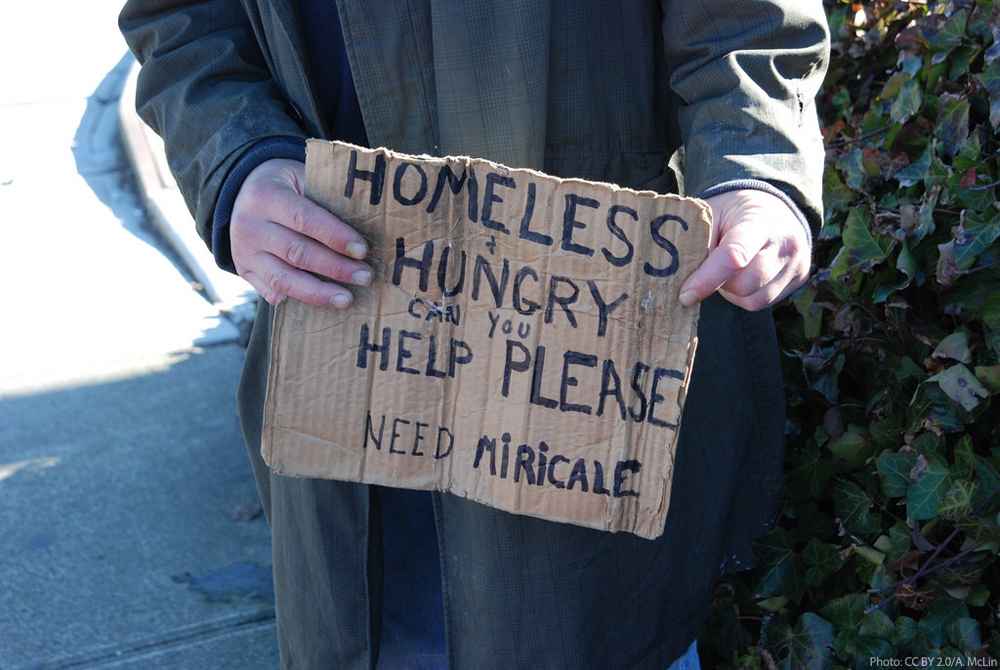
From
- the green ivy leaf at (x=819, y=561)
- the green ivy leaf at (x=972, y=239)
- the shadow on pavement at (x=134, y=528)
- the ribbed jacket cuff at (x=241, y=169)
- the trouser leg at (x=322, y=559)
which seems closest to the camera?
the ribbed jacket cuff at (x=241, y=169)

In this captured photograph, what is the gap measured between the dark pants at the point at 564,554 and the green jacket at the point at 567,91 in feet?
0.94

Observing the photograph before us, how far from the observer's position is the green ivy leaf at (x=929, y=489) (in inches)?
72.9

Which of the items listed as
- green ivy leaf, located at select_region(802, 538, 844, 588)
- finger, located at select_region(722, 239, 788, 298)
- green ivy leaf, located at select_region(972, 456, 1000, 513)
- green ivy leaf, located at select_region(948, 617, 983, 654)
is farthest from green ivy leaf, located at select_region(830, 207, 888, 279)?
finger, located at select_region(722, 239, 788, 298)

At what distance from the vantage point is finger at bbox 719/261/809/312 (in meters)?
1.34

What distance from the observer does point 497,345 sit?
4.59 ft

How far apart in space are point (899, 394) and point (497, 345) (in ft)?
3.14

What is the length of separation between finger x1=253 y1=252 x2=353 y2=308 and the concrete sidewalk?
183 centimetres

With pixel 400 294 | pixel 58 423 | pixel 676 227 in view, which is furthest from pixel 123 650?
pixel 676 227

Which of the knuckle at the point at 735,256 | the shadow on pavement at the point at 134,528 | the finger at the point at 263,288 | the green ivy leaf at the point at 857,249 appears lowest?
the shadow on pavement at the point at 134,528

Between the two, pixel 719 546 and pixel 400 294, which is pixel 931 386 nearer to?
pixel 719 546

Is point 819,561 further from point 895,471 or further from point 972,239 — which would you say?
point 972,239

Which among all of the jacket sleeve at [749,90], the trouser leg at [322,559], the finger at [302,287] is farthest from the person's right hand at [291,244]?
the jacket sleeve at [749,90]

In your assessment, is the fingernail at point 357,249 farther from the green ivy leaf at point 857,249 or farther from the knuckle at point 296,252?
the green ivy leaf at point 857,249

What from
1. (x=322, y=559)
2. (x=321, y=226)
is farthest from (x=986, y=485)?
(x=321, y=226)
